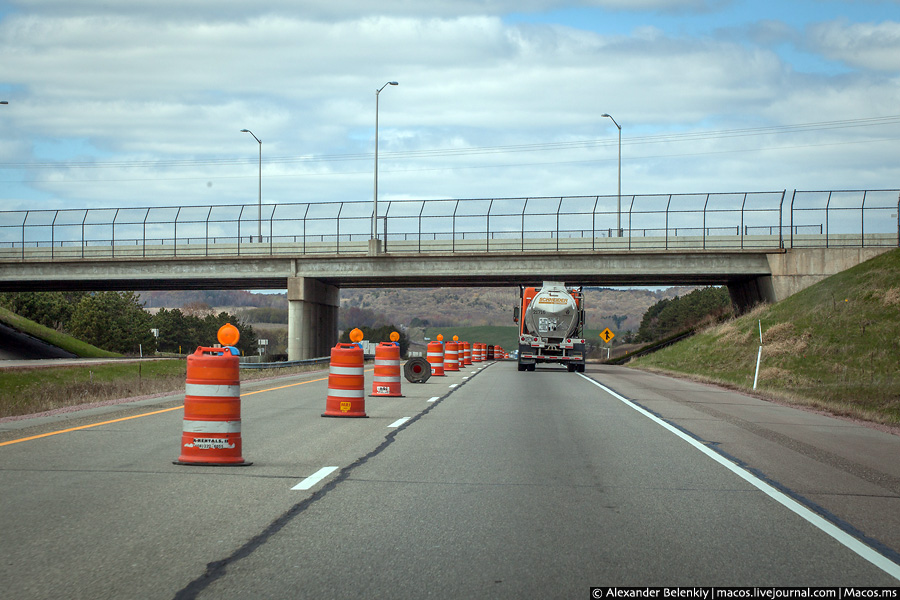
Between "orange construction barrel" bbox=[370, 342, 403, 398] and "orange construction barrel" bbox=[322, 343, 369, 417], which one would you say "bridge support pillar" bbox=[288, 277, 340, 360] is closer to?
"orange construction barrel" bbox=[370, 342, 403, 398]

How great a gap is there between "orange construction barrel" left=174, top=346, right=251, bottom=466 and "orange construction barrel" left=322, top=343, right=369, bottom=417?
5.15 meters

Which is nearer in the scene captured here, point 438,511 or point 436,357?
point 438,511

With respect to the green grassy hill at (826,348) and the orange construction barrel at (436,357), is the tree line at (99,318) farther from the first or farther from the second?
the orange construction barrel at (436,357)

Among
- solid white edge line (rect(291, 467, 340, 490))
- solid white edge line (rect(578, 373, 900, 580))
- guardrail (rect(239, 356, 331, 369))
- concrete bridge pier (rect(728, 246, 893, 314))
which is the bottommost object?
guardrail (rect(239, 356, 331, 369))

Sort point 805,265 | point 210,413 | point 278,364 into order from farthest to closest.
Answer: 1. point 805,265
2. point 278,364
3. point 210,413

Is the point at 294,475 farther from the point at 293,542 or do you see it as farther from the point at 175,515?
the point at 293,542

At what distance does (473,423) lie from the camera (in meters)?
14.5

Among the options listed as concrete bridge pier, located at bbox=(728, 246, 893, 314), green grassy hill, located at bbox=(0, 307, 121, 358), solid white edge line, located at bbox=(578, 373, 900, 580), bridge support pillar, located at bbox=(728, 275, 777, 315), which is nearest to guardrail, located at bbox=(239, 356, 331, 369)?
bridge support pillar, located at bbox=(728, 275, 777, 315)

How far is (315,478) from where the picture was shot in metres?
8.72

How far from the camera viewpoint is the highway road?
17.7 feet

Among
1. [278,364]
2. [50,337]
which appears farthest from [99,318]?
[278,364]

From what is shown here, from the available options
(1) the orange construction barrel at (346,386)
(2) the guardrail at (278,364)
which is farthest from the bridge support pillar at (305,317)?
(1) the orange construction barrel at (346,386)

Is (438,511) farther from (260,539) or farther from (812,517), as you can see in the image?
(812,517)

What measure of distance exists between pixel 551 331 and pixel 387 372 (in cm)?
2067
